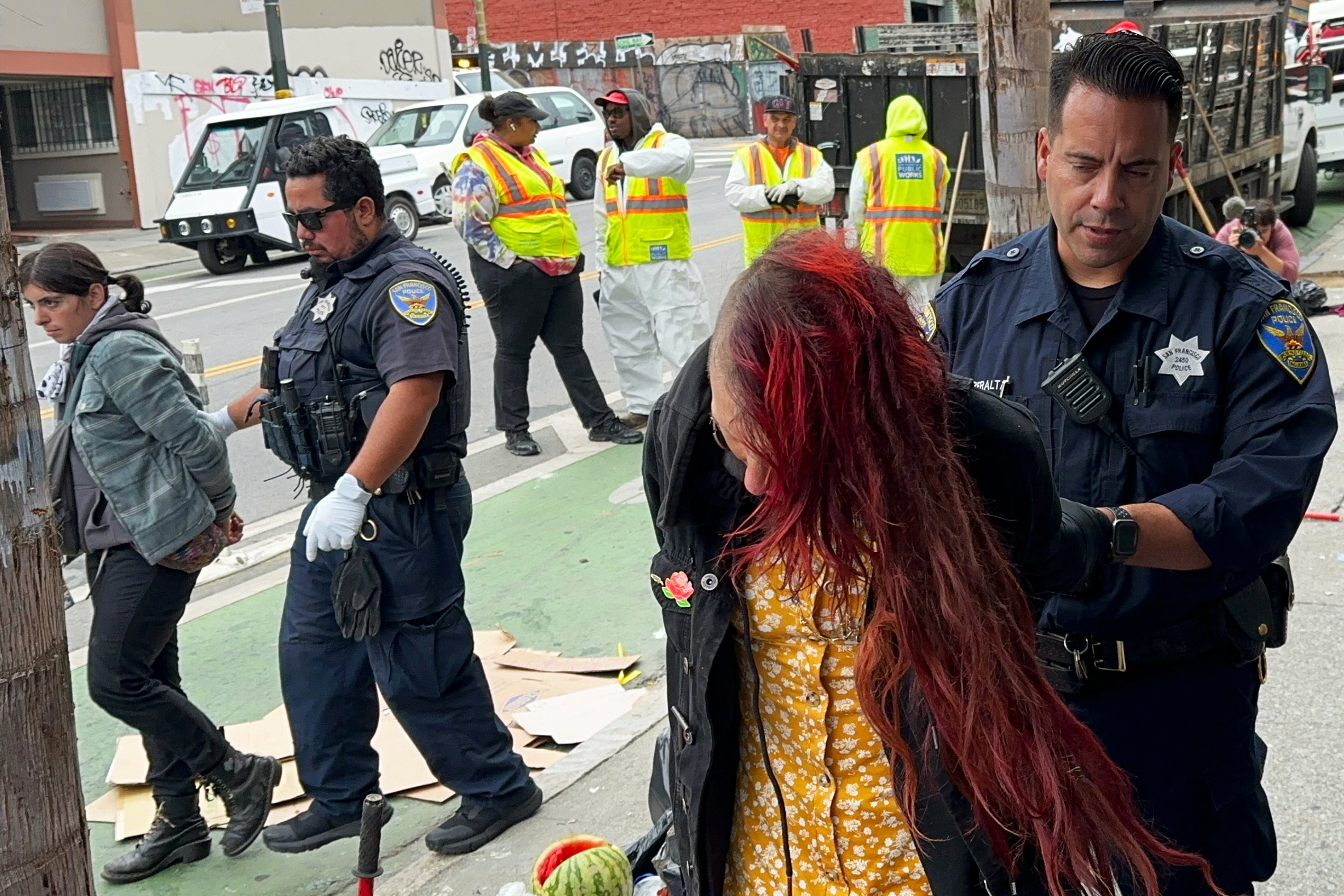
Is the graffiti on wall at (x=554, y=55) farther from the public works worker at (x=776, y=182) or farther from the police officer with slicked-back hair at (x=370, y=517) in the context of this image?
the police officer with slicked-back hair at (x=370, y=517)

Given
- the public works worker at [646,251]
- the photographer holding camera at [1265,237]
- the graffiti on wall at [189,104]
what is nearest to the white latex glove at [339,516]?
the public works worker at [646,251]

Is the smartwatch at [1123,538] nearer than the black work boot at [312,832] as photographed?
Yes

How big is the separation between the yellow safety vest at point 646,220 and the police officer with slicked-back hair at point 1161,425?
6221 millimetres

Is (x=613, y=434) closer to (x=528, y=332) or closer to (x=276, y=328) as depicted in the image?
(x=528, y=332)

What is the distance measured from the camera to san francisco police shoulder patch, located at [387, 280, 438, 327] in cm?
391

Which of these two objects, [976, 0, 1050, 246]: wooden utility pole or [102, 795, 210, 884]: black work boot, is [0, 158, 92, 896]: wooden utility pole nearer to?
[102, 795, 210, 884]: black work boot

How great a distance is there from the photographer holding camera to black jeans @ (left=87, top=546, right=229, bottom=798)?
7.51 metres

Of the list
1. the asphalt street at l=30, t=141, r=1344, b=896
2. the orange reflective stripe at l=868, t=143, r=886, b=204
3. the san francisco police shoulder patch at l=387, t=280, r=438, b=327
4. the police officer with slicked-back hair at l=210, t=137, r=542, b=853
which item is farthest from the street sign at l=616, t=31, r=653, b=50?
the san francisco police shoulder patch at l=387, t=280, r=438, b=327

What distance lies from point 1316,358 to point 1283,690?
262 centimetres

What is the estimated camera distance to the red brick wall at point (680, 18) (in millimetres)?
43250

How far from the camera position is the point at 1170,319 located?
2.32 metres

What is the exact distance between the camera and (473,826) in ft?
13.4

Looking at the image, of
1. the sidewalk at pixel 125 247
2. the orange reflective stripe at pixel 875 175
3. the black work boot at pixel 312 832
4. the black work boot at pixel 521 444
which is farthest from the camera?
the sidewalk at pixel 125 247

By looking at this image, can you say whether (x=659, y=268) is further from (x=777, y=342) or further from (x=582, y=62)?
(x=582, y=62)
